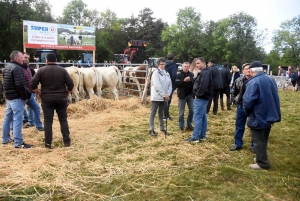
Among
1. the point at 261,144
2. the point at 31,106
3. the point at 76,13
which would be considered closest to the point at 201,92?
the point at 261,144

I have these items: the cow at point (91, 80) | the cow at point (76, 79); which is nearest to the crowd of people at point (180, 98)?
the cow at point (76, 79)

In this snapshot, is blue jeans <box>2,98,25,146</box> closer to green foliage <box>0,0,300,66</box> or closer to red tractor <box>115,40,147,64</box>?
red tractor <box>115,40,147,64</box>

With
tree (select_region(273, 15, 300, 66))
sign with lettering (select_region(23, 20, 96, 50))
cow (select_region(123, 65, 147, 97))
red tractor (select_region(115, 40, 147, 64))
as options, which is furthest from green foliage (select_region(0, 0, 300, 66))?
cow (select_region(123, 65, 147, 97))

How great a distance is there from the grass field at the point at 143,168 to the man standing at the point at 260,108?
14.8 inches

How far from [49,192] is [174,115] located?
5263 millimetres

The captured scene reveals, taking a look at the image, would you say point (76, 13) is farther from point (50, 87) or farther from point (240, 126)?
point (240, 126)

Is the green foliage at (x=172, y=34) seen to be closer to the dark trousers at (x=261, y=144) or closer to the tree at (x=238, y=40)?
the tree at (x=238, y=40)

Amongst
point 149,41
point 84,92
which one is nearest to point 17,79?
point 84,92

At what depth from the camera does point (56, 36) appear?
62.2ft

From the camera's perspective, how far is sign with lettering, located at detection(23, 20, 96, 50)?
17703mm

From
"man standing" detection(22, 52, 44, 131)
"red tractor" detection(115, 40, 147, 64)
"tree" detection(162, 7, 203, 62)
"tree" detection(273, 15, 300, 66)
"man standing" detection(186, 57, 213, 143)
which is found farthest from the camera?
"tree" detection(162, 7, 203, 62)

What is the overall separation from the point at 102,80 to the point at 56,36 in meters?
10.4

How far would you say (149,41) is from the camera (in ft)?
186

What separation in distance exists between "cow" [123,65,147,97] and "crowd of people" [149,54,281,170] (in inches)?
146
